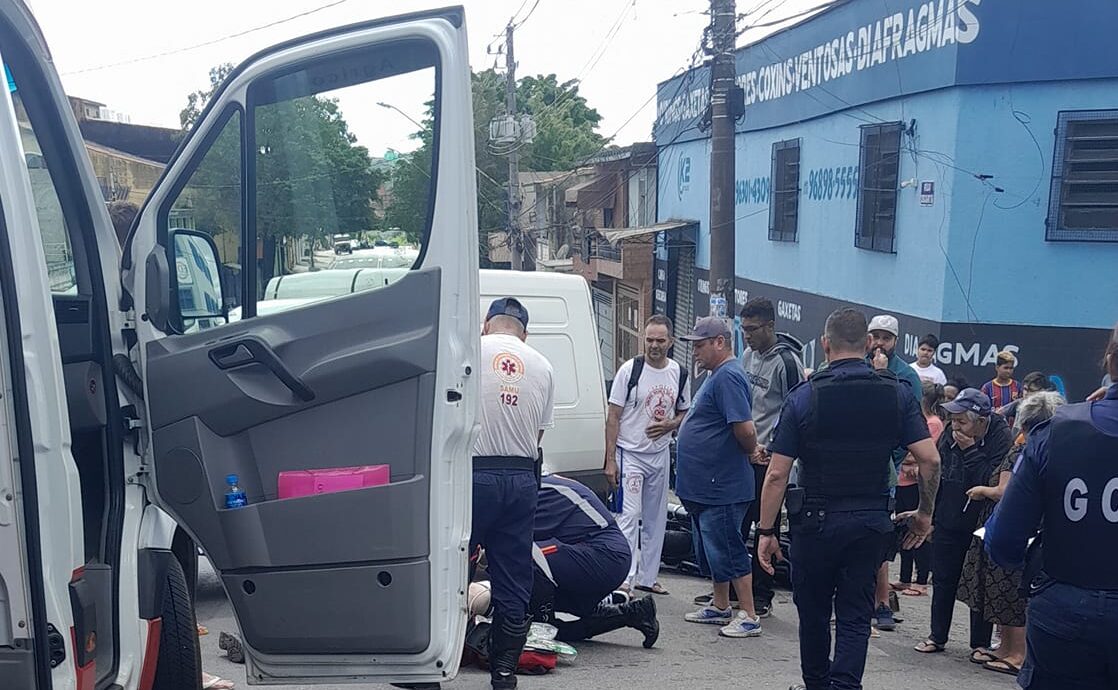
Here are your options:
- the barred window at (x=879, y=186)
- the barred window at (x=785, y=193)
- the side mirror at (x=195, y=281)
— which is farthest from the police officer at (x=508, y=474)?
the barred window at (x=785, y=193)

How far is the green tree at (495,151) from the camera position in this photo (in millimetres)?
3455

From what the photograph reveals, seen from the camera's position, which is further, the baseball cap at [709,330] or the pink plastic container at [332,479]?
the baseball cap at [709,330]

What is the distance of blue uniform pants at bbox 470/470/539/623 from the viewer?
4.63 metres

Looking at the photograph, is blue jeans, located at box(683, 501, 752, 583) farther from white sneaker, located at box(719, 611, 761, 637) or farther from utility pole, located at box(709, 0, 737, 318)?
utility pole, located at box(709, 0, 737, 318)

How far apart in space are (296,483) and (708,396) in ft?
11.0

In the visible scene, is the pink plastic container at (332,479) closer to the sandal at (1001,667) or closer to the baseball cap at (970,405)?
the baseball cap at (970,405)

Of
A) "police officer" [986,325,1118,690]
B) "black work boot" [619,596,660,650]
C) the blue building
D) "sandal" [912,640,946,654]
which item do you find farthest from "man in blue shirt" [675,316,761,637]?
the blue building

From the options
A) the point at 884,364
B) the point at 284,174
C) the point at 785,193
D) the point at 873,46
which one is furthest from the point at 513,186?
the point at 284,174

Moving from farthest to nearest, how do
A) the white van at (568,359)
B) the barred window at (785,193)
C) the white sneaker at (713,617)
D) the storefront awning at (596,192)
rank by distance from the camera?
the storefront awning at (596,192) < the barred window at (785,193) < the white van at (568,359) < the white sneaker at (713,617)

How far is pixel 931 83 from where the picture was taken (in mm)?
11906

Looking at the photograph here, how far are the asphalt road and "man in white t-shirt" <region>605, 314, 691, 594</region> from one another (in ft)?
1.81

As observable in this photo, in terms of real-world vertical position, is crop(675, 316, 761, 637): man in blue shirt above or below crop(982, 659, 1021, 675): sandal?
above

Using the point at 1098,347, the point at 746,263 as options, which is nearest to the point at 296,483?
the point at 1098,347

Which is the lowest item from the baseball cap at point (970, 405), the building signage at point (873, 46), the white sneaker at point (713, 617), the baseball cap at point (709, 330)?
the white sneaker at point (713, 617)
